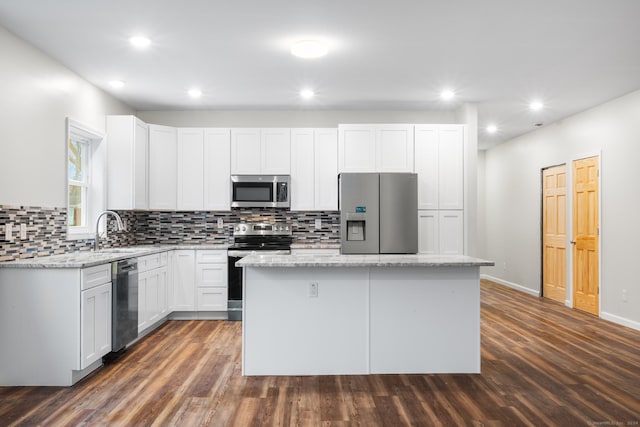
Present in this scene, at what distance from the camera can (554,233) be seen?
269 inches

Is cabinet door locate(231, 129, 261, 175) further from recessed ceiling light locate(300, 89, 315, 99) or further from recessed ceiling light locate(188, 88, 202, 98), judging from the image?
recessed ceiling light locate(300, 89, 315, 99)

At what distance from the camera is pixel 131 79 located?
4.75m

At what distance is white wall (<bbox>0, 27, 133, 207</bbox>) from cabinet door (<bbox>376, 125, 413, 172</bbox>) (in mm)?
3356

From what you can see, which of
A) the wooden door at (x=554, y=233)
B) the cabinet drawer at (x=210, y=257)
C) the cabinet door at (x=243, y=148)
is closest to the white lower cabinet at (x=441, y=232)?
the wooden door at (x=554, y=233)

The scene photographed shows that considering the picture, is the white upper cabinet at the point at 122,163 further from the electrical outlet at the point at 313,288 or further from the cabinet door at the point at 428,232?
the cabinet door at the point at 428,232

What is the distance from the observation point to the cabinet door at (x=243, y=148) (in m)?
5.74

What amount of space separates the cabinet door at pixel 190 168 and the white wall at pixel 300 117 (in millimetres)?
408

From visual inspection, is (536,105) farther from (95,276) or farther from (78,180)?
(78,180)

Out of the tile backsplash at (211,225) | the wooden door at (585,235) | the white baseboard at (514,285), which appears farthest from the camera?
the white baseboard at (514,285)

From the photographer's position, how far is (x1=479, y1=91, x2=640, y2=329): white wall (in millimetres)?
5125

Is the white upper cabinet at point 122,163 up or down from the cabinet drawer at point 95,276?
up

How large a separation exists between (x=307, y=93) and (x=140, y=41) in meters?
2.01

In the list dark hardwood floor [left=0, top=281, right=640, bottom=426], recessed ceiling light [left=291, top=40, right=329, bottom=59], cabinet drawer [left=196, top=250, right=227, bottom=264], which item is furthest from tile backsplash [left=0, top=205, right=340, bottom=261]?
recessed ceiling light [left=291, top=40, right=329, bottom=59]

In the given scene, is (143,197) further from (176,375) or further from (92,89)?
(176,375)
